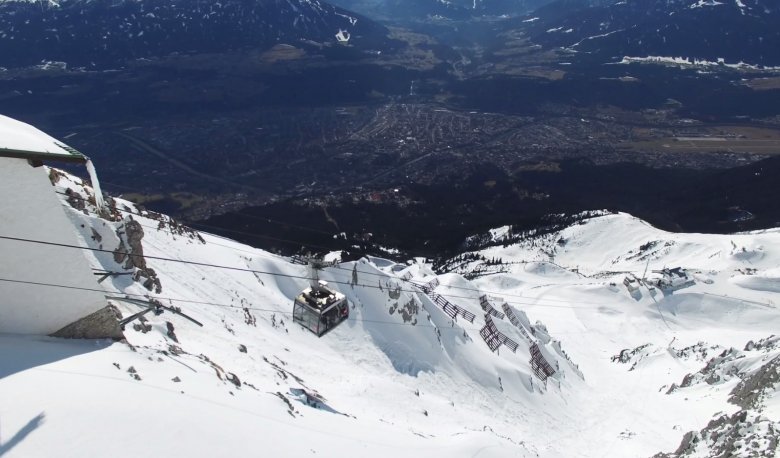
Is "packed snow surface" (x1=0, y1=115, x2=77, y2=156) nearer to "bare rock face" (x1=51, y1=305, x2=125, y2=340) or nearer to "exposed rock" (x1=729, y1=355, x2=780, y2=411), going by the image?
"bare rock face" (x1=51, y1=305, x2=125, y2=340)

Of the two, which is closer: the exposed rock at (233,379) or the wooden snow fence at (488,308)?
the exposed rock at (233,379)

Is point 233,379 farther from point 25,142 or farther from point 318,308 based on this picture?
point 25,142

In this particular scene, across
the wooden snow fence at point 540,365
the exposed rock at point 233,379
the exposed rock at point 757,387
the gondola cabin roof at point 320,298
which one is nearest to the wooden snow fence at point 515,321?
the wooden snow fence at point 540,365

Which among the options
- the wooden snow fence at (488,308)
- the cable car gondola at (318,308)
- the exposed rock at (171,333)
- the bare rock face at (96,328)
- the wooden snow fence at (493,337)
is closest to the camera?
the bare rock face at (96,328)

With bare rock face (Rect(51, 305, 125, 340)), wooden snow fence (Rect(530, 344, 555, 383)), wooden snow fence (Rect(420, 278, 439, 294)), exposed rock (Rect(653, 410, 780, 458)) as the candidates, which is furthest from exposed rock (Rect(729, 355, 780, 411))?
bare rock face (Rect(51, 305, 125, 340))

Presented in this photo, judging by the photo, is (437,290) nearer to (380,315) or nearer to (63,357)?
(380,315)

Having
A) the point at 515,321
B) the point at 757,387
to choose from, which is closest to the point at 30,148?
the point at 757,387

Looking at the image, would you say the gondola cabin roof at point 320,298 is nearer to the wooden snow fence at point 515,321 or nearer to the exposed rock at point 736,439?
the exposed rock at point 736,439

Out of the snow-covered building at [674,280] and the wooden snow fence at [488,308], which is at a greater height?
the wooden snow fence at [488,308]
